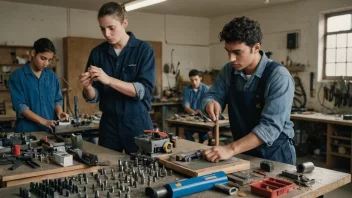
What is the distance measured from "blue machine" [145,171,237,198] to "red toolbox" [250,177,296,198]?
8 centimetres

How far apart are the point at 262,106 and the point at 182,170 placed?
1.95 feet

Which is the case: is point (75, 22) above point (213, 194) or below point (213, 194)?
above

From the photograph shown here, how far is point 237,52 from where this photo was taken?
1.71 meters

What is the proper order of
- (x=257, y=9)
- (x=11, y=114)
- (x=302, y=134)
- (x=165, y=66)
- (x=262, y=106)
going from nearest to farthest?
1. (x=262, y=106)
2. (x=11, y=114)
3. (x=302, y=134)
4. (x=257, y=9)
5. (x=165, y=66)

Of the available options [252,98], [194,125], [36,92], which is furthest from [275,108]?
[194,125]

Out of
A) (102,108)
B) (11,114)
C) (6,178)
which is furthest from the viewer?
(11,114)

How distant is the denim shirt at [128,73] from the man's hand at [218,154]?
0.61 m

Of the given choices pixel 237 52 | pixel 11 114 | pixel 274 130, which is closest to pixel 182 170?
pixel 274 130

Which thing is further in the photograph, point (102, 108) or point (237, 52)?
point (102, 108)

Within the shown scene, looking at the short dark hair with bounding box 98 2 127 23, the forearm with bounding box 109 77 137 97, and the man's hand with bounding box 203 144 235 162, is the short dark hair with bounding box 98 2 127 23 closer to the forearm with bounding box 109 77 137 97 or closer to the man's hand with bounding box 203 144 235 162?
the forearm with bounding box 109 77 137 97

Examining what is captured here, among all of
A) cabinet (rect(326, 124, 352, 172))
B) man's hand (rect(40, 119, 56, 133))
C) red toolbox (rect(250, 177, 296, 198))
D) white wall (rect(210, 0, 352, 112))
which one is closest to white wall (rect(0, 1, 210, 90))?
white wall (rect(210, 0, 352, 112))

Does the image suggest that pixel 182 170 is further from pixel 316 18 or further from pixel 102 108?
pixel 316 18

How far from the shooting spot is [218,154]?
1.50m

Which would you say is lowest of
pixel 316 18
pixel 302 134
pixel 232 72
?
pixel 302 134
